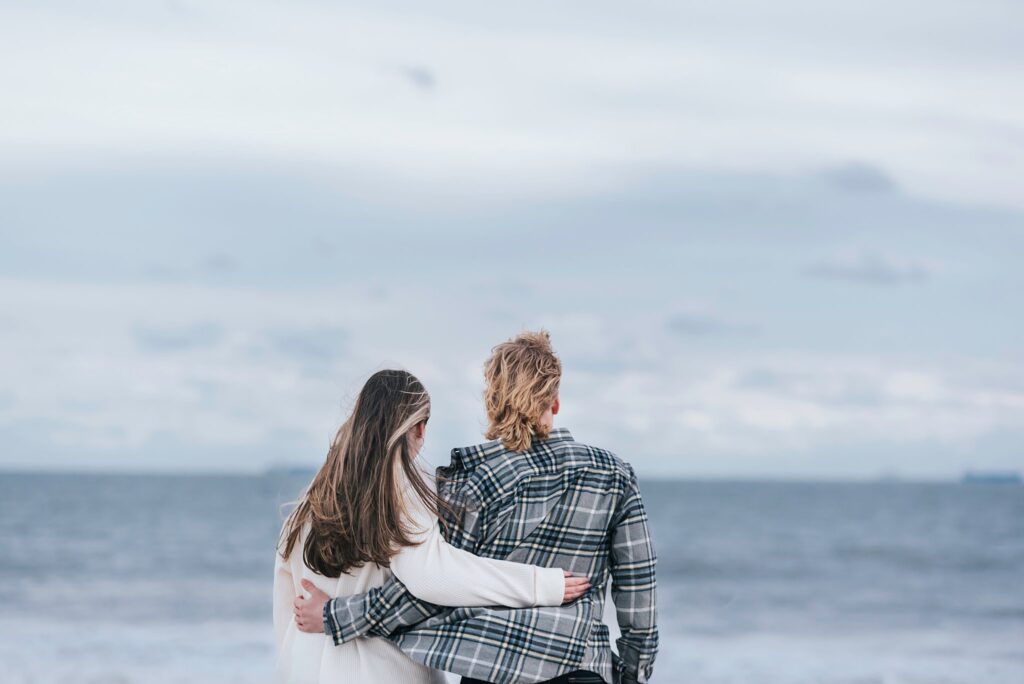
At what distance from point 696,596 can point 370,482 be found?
1411 cm

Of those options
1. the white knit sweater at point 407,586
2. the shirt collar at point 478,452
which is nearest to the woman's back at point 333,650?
the white knit sweater at point 407,586

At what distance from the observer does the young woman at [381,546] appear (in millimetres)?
2820

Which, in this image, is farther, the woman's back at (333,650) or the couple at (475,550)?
the woman's back at (333,650)

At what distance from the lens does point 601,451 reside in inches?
118

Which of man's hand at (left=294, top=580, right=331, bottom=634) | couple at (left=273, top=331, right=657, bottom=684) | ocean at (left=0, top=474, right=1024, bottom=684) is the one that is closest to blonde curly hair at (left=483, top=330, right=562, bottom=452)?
couple at (left=273, top=331, right=657, bottom=684)

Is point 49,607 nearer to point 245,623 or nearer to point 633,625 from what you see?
point 245,623

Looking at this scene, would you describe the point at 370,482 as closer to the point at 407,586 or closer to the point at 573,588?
the point at 407,586

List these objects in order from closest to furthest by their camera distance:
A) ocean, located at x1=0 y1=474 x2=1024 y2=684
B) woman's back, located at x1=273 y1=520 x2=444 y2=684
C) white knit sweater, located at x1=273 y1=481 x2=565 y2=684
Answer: white knit sweater, located at x1=273 y1=481 x2=565 y2=684 < woman's back, located at x1=273 y1=520 x2=444 y2=684 < ocean, located at x1=0 y1=474 x2=1024 y2=684

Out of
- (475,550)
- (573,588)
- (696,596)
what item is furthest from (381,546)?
(696,596)

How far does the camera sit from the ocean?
9.17 meters

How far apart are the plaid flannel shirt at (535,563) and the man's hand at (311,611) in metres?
0.03

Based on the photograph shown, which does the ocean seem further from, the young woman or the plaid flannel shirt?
the plaid flannel shirt

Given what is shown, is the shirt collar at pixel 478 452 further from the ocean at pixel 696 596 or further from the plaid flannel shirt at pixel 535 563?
the ocean at pixel 696 596

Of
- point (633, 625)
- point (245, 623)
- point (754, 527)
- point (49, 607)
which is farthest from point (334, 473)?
point (754, 527)
